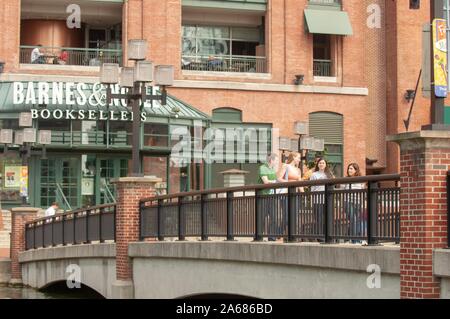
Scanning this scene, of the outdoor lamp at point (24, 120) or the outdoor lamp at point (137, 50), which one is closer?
the outdoor lamp at point (137, 50)

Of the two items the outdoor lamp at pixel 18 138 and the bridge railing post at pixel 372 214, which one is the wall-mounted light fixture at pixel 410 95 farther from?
the bridge railing post at pixel 372 214

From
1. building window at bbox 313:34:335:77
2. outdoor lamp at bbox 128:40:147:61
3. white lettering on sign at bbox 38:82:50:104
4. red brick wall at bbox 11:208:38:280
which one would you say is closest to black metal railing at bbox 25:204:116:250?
red brick wall at bbox 11:208:38:280

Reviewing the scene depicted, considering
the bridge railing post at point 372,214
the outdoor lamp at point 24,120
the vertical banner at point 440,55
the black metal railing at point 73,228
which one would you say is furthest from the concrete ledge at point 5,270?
the vertical banner at point 440,55

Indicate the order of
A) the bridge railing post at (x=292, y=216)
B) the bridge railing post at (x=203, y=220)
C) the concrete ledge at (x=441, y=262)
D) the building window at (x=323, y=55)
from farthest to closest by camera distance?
the building window at (x=323, y=55), the bridge railing post at (x=203, y=220), the bridge railing post at (x=292, y=216), the concrete ledge at (x=441, y=262)

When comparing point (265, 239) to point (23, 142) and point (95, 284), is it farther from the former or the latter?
point (23, 142)

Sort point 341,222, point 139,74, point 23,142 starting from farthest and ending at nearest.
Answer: point 23,142
point 139,74
point 341,222

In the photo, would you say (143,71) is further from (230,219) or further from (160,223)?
(230,219)

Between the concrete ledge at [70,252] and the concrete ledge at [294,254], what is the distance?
3.80 m

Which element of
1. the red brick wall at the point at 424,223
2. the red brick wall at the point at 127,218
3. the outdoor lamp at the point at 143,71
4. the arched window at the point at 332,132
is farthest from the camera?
the arched window at the point at 332,132

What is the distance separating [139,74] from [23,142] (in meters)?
12.1

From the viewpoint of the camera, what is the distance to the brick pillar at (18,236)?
35531 mm

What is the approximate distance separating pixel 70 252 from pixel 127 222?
521cm

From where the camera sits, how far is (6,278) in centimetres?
3581
